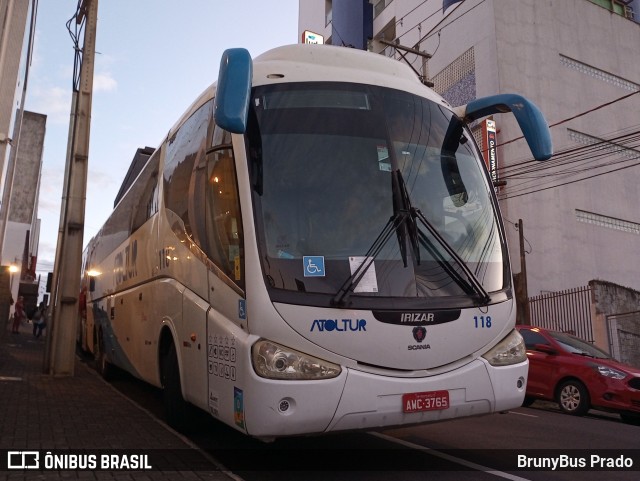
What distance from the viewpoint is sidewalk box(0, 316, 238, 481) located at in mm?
4621

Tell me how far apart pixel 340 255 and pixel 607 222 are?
2410 cm

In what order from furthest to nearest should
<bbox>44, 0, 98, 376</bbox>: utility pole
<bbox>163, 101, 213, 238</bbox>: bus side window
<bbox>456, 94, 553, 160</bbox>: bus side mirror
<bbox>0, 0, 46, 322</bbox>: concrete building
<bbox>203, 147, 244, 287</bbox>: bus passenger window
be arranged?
<bbox>0, 0, 46, 322</bbox>: concrete building, <bbox>44, 0, 98, 376</bbox>: utility pole, <bbox>163, 101, 213, 238</bbox>: bus side window, <bbox>456, 94, 553, 160</bbox>: bus side mirror, <bbox>203, 147, 244, 287</bbox>: bus passenger window

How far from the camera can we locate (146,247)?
7.75 metres

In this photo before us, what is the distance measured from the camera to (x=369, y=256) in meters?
4.51

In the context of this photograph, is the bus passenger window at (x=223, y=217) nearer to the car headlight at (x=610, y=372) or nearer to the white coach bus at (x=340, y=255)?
the white coach bus at (x=340, y=255)

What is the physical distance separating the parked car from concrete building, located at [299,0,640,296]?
38.3 ft

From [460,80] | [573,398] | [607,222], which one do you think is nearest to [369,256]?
[573,398]

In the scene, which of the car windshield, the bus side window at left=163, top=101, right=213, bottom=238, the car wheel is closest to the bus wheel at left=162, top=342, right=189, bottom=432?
the bus side window at left=163, top=101, right=213, bottom=238

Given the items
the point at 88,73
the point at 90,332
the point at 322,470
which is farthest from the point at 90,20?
the point at 322,470

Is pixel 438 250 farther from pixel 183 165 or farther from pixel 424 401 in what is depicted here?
pixel 183 165

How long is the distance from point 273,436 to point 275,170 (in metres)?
1.99

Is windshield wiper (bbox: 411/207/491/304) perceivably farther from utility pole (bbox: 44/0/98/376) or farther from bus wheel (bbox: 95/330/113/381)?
utility pole (bbox: 44/0/98/376)

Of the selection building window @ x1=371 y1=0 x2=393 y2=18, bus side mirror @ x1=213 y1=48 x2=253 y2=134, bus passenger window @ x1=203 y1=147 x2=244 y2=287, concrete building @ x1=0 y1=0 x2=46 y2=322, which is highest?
building window @ x1=371 y1=0 x2=393 y2=18

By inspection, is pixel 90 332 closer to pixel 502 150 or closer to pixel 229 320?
pixel 229 320
